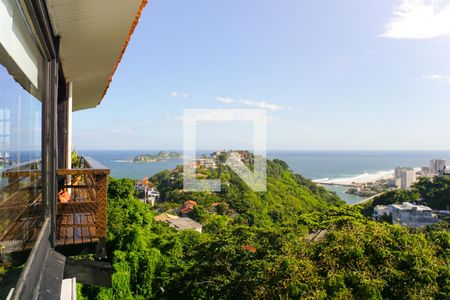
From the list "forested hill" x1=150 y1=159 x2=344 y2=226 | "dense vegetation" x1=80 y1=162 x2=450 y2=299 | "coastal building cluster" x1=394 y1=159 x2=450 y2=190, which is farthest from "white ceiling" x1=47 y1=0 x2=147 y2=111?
"coastal building cluster" x1=394 y1=159 x2=450 y2=190

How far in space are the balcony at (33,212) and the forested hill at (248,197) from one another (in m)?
19.6

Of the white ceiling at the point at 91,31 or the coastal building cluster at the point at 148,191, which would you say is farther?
the coastal building cluster at the point at 148,191

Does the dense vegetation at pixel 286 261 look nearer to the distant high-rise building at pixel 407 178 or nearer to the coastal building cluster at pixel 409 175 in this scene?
the coastal building cluster at pixel 409 175

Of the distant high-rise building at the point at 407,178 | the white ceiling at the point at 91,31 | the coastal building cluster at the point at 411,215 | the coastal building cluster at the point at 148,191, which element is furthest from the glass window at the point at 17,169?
the distant high-rise building at the point at 407,178

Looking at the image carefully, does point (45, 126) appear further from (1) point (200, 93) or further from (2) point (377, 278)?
(1) point (200, 93)

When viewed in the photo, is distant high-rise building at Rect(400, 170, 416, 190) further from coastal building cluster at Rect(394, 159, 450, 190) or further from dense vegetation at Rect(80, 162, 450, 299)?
dense vegetation at Rect(80, 162, 450, 299)

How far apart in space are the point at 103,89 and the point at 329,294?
3.49m

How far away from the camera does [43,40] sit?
1.48 m

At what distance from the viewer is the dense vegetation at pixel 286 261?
3557 mm

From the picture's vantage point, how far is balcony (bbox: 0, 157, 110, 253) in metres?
0.92

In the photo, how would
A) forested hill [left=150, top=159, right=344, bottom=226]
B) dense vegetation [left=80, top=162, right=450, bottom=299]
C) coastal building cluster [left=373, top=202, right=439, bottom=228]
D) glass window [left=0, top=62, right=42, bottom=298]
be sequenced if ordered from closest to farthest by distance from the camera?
glass window [left=0, top=62, right=42, bottom=298] → dense vegetation [left=80, top=162, right=450, bottom=299] → coastal building cluster [left=373, top=202, right=439, bottom=228] → forested hill [left=150, top=159, right=344, bottom=226]

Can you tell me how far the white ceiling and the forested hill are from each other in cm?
1935

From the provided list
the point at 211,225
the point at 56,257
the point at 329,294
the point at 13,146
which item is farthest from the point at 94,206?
the point at 211,225

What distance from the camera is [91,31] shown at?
2008 millimetres
